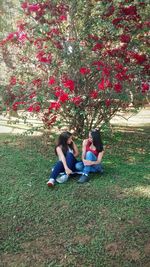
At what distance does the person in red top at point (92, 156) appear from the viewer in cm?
599

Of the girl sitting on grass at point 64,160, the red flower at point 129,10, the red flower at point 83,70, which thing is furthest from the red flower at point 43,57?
the girl sitting on grass at point 64,160

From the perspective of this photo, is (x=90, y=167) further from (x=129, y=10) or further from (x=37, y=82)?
(x=129, y=10)

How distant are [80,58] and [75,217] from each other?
4321 mm

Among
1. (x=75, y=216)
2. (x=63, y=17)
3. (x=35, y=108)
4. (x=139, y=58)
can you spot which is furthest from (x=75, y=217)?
(x=63, y=17)

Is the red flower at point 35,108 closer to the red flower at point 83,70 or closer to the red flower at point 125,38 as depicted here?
the red flower at point 83,70

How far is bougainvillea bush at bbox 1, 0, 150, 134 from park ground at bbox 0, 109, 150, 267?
1.45 metres

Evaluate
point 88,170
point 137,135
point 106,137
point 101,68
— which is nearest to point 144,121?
point 137,135

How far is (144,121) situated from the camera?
1328 centimetres

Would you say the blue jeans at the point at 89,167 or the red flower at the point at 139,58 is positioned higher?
the red flower at the point at 139,58

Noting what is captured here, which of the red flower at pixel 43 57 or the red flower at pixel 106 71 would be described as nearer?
the red flower at pixel 106 71

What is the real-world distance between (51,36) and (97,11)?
1.14 metres

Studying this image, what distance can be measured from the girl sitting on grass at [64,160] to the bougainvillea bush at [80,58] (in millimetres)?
1074

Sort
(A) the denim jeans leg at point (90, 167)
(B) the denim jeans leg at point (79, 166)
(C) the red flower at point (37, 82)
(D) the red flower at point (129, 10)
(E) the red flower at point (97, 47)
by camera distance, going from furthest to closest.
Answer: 1. (C) the red flower at point (37, 82)
2. (E) the red flower at point (97, 47)
3. (D) the red flower at point (129, 10)
4. (B) the denim jeans leg at point (79, 166)
5. (A) the denim jeans leg at point (90, 167)

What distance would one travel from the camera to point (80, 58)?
7812mm
